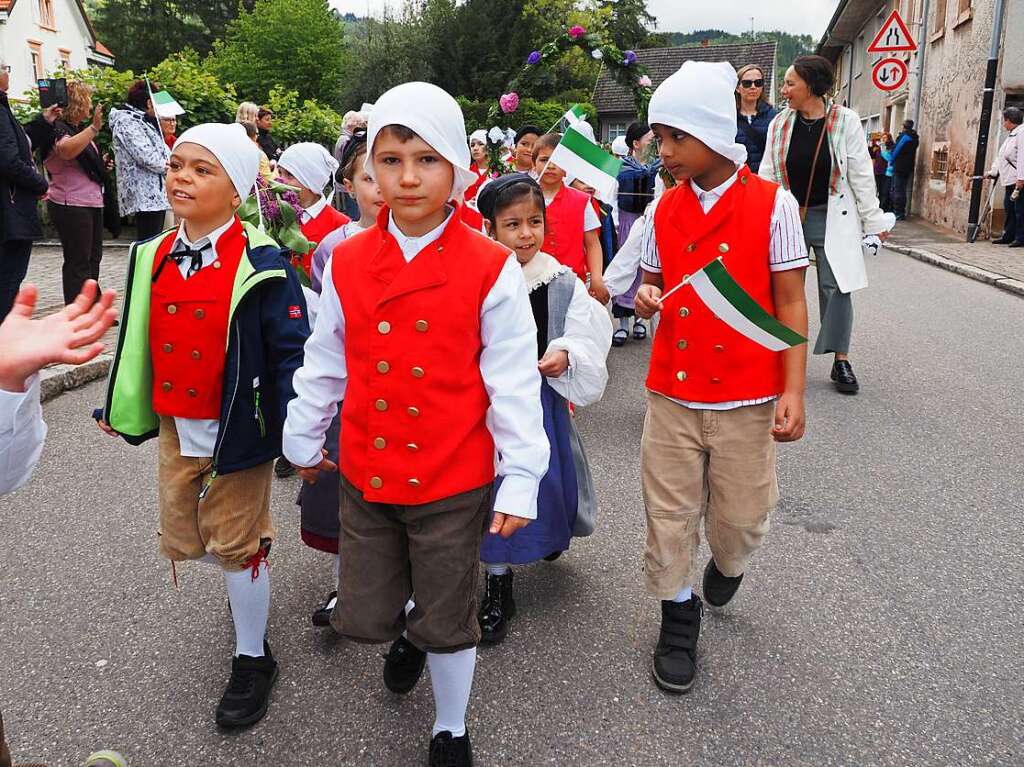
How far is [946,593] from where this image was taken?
10.9 ft

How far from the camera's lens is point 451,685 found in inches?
93.6

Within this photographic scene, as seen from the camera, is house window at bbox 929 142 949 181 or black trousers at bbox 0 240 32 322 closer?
black trousers at bbox 0 240 32 322

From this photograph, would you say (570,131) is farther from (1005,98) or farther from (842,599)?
(1005,98)

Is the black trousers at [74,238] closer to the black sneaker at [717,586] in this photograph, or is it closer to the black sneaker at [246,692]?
the black sneaker at [246,692]

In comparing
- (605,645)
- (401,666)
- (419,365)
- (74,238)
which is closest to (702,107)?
(419,365)

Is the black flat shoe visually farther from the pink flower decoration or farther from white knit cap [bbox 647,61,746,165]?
white knit cap [bbox 647,61,746,165]

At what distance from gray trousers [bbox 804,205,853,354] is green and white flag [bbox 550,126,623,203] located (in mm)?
1921

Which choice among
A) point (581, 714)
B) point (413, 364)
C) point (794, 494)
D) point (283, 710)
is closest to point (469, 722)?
point (581, 714)

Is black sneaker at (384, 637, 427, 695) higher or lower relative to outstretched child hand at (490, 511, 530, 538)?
lower

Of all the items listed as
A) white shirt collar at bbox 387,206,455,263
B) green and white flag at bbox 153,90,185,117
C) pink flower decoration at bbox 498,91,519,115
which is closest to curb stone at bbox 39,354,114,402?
green and white flag at bbox 153,90,185,117

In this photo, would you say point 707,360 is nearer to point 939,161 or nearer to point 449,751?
point 449,751

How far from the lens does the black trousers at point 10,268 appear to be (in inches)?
253

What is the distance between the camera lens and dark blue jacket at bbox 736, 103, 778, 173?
7039mm

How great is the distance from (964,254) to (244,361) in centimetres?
1306
